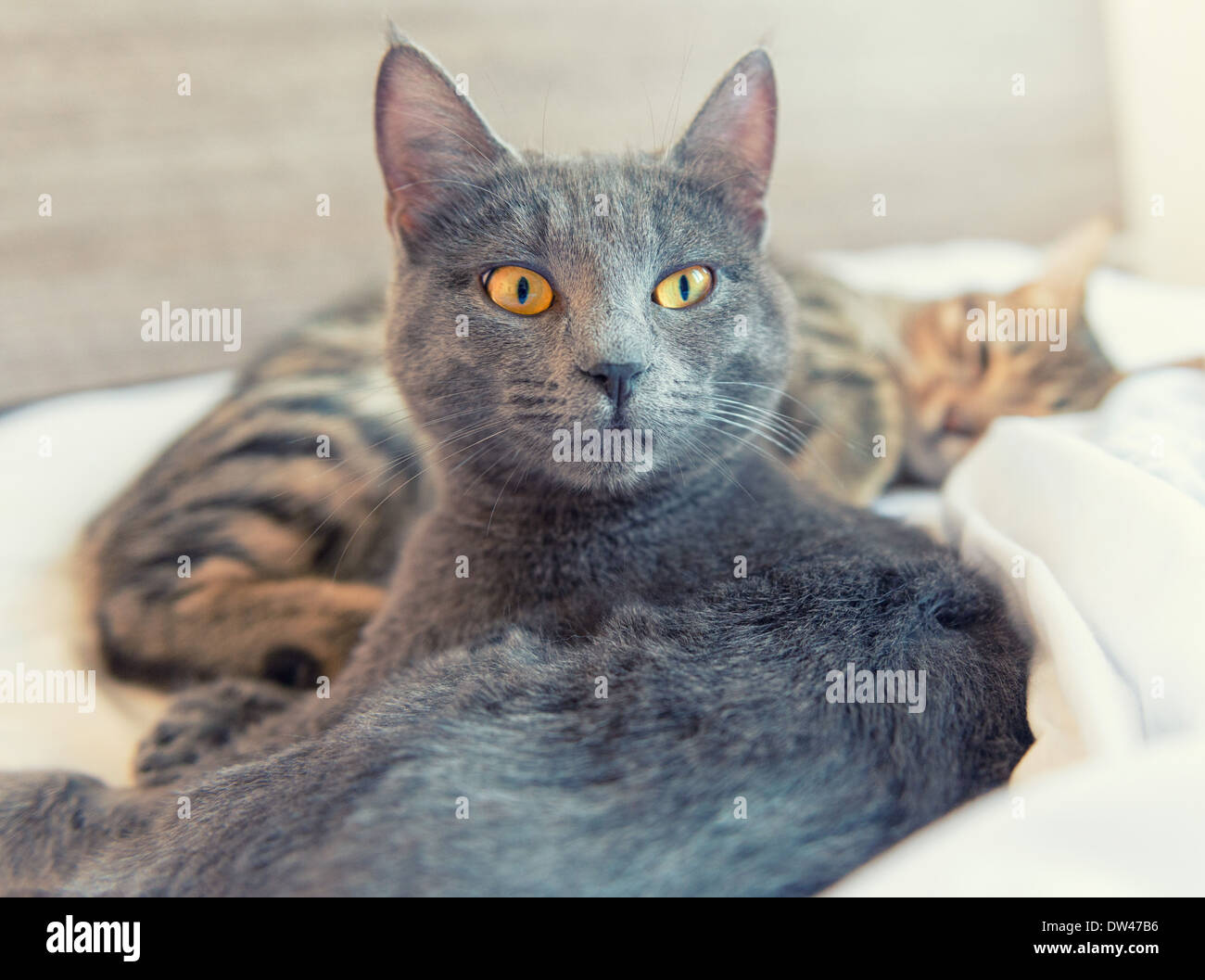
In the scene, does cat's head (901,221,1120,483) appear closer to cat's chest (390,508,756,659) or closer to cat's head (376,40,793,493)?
cat's head (376,40,793,493)

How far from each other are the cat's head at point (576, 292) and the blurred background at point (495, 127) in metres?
0.26

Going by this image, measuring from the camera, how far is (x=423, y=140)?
110cm

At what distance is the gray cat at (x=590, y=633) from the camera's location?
68 cm

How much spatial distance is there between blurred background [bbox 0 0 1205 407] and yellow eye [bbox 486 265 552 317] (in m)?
0.44

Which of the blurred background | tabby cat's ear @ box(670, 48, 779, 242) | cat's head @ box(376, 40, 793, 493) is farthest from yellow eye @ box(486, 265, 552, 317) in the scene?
the blurred background

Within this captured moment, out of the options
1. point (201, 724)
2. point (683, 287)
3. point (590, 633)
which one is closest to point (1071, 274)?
point (683, 287)

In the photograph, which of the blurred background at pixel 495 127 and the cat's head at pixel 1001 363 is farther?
the blurred background at pixel 495 127

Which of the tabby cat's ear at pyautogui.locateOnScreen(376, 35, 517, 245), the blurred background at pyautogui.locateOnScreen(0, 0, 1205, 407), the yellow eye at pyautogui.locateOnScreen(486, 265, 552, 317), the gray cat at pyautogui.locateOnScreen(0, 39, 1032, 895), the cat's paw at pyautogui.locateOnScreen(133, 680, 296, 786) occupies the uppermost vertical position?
the blurred background at pyautogui.locateOnScreen(0, 0, 1205, 407)

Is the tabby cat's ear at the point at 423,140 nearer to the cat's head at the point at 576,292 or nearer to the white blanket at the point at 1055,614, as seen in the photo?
the cat's head at the point at 576,292

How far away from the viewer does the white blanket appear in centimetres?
62

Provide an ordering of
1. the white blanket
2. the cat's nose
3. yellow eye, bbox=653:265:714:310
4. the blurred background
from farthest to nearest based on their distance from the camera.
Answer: the blurred background, yellow eye, bbox=653:265:714:310, the cat's nose, the white blanket

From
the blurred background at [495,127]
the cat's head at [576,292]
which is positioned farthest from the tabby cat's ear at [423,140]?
the blurred background at [495,127]
